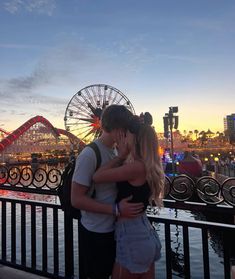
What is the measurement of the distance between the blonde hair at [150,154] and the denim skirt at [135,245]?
10.7 inches

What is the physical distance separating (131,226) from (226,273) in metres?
1.10

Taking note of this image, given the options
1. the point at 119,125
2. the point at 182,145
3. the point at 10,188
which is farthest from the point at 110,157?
the point at 182,145

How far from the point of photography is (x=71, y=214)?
250cm

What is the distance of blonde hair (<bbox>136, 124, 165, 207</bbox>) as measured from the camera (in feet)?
6.84

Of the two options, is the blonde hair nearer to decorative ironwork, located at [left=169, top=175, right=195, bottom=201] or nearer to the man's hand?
the man's hand

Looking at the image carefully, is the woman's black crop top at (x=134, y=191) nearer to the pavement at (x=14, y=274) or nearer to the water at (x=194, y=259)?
the pavement at (x=14, y=274)

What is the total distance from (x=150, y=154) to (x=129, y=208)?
0.37m

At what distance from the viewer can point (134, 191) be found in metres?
2.15

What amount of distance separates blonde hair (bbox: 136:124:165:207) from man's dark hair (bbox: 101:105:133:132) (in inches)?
4.4

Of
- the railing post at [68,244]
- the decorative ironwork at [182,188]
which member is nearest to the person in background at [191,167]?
the railing post at [68,244]

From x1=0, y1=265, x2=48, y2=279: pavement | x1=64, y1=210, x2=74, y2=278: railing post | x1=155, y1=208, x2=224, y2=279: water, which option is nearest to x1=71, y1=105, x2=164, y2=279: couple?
x1=64, y1=210, x2=74, y2=278: railing post

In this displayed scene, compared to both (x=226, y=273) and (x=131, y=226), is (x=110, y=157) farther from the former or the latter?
(x=226, y=273)

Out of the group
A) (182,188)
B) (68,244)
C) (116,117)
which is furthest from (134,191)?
(68,244)

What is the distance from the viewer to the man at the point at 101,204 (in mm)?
2166
